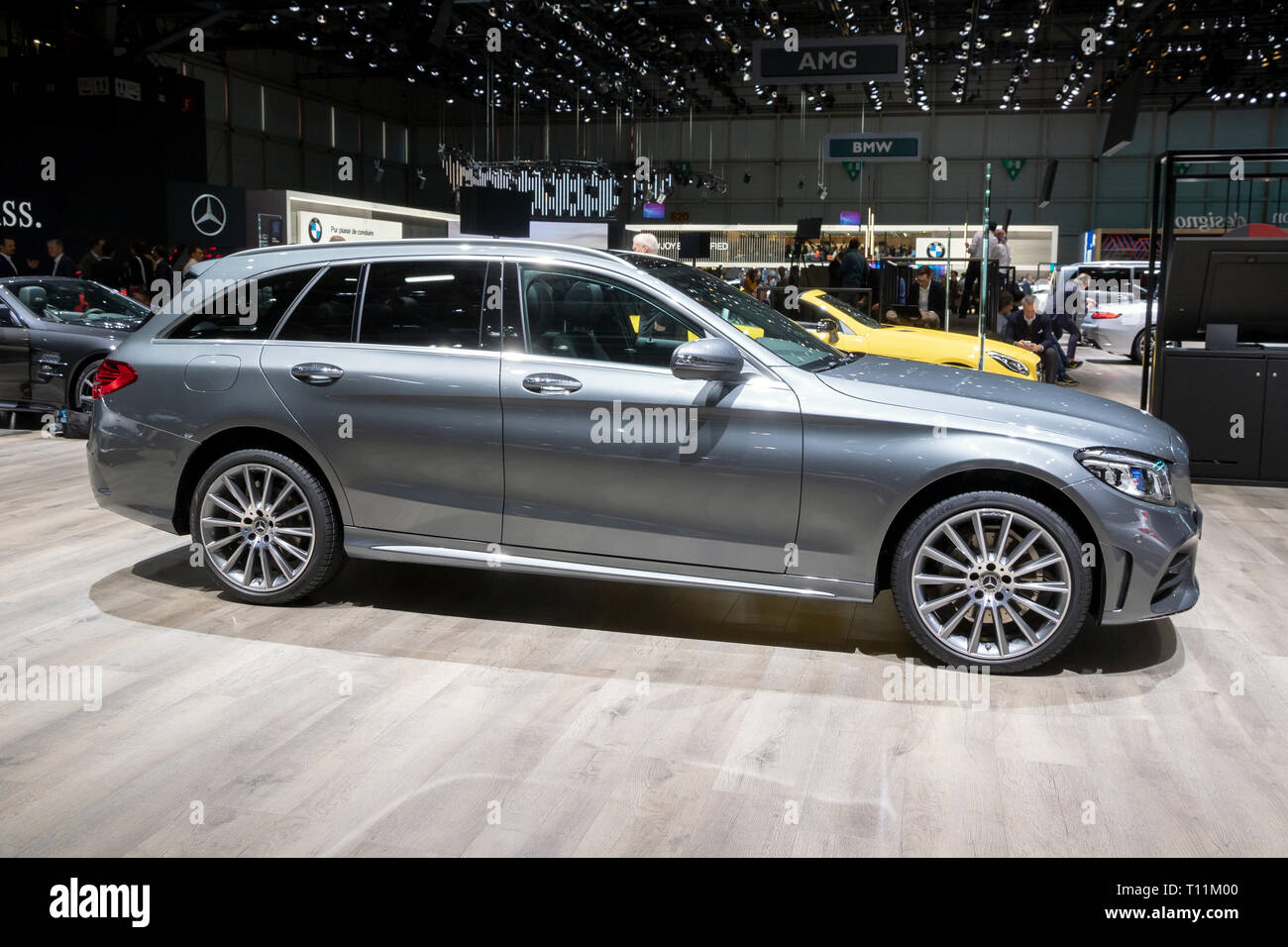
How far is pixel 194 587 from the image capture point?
16.8 feet

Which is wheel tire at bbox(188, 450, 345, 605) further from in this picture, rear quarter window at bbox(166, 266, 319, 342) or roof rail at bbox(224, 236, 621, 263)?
roof rail at bbox(224, 236, 621, 263)

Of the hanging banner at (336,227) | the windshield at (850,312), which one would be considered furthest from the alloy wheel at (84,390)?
the hanging banner at (336,227)

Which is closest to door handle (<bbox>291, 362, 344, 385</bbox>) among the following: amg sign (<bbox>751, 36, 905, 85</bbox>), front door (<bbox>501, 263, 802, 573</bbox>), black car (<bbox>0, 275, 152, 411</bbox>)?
front door (<bbox>501, 263, 802, 573</bbox>)

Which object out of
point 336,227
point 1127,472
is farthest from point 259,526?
point 336,227

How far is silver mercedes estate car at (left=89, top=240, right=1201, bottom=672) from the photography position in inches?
155

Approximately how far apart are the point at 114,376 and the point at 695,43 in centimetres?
3146

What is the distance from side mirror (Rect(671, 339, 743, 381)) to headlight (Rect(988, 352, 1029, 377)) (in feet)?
22.7

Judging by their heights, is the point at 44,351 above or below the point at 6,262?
below

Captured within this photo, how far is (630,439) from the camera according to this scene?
13.7 feet

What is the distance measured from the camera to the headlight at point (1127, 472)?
12.7 ft

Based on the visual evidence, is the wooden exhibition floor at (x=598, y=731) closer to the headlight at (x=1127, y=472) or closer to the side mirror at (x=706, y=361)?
the headlight at (x=1127, y=472)

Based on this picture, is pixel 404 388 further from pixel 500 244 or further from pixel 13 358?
pixel 13 358

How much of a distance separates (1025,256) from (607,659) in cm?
2873

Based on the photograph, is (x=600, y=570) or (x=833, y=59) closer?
(x=600, y=570)
